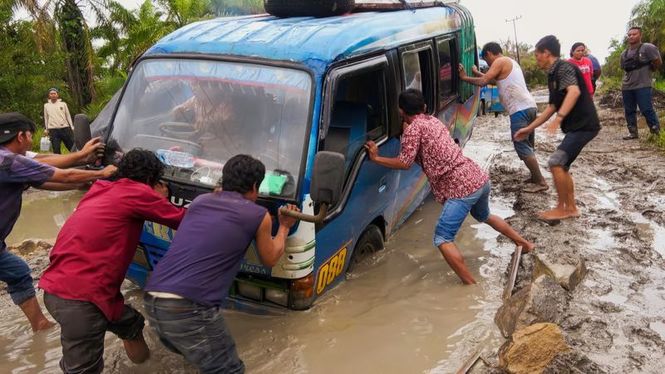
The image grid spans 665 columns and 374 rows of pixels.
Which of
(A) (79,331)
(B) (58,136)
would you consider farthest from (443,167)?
(B) (58,136)

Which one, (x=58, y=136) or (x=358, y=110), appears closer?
(x=358, y=110)

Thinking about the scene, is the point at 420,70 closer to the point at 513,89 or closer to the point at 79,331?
the point at 513,89

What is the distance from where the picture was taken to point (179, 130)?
398cm

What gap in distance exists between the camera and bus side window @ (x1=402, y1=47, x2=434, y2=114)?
16.1ft

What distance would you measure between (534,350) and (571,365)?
230 mm

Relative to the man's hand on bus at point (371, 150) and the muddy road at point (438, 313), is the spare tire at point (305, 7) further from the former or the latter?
the muddy road at point (438, 313)

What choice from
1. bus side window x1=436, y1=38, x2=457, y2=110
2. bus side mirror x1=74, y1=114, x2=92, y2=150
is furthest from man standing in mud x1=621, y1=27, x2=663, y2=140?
bus side mirror x1=74, y1=114, x2=92, y2=150

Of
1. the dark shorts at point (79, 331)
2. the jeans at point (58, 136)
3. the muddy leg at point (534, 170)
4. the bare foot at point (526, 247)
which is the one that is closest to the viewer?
the dark shorts at point (79, 331)

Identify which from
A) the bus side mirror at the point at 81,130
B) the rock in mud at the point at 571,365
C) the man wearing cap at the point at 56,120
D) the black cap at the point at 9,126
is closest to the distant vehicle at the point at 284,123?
the bus side mirror at the point at 81,130

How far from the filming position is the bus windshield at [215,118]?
3.67m

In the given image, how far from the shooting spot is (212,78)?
396 centimetres

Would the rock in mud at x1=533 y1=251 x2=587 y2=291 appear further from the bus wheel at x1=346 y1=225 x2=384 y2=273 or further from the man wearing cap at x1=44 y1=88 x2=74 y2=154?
the man wearing cap at x1=44 y1=88 x2=74 y2=154

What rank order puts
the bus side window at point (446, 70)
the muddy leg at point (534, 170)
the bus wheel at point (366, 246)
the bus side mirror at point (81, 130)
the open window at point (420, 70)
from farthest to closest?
the muddy leg at point (534, 170) → the bus side window at point (446, 70) → the open window at point (420, 70) → the bus wheel at point (366, 246) → the bus side mirror at point (81, 130)

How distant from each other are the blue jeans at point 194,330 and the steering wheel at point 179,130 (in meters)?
1.37
